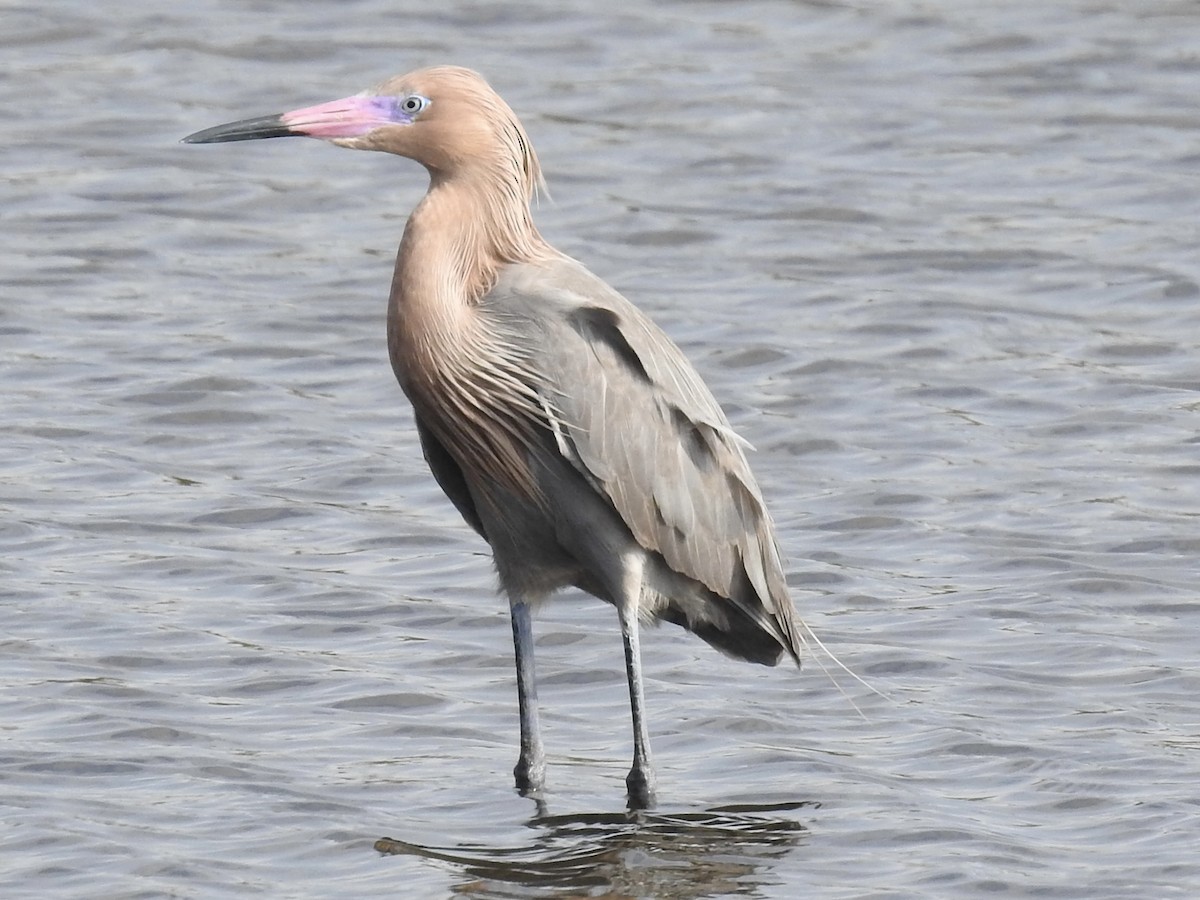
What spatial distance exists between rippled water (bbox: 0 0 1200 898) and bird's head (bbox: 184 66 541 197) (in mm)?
2131

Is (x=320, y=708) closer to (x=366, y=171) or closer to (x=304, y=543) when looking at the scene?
(x=304, y=543)

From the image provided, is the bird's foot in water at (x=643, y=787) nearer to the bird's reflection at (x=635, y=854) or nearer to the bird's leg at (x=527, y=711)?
the bird's reflection at (x=635, y=854)

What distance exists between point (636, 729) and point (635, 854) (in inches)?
20.9

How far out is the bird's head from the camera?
8.02 m

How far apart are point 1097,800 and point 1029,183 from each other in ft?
26.9

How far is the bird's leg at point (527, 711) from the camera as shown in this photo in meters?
8.36

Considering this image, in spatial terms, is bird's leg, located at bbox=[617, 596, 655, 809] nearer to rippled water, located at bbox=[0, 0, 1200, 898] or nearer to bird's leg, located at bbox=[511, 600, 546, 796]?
rippled water, located at bbox=[0, 0, 1200, 898]

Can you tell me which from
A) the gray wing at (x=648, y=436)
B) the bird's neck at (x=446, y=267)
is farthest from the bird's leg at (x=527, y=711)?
the bird's neck at (x=446, y=267)

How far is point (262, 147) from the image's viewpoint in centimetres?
1675

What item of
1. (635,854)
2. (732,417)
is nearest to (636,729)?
(635,854)

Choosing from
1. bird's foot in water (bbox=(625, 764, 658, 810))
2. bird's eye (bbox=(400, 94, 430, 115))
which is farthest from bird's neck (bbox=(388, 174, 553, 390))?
bird's foot in water (bbox=(625, 764, 658, 810))

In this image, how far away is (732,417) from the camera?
1240cm

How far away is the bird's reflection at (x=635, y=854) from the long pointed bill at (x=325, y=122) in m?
2.31

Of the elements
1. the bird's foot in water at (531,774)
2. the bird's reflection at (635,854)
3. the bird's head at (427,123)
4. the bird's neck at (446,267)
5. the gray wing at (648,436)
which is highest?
the bird's head at (427,123)
